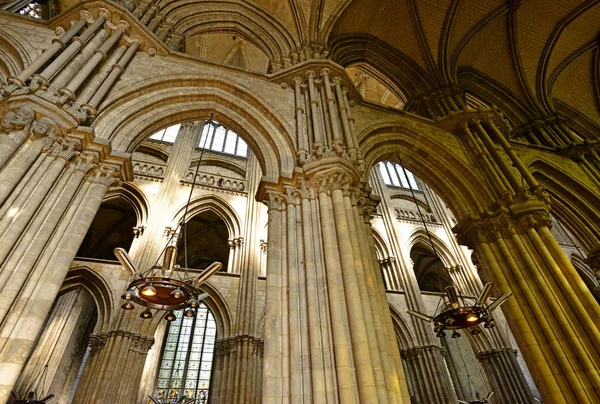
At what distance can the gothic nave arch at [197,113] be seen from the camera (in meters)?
6.00

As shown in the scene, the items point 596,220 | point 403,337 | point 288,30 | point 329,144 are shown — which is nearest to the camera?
point 329,144

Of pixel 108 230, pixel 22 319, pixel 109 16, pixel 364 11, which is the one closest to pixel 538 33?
pixel 364 11

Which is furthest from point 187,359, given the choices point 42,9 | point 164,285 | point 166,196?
point 42,9

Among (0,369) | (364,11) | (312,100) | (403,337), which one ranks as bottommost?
(0,369)

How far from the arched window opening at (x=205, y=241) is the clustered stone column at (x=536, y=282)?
11039 mm

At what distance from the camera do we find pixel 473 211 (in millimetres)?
8297

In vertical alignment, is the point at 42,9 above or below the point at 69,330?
above

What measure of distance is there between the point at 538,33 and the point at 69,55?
14564 mm

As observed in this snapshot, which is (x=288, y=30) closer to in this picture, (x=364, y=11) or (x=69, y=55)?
(x=364, y=11)

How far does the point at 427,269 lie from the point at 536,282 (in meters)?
13.3

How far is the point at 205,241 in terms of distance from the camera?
Answer: 56.4ft

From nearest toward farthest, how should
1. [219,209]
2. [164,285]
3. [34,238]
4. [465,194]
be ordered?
[34,238]
[164,285]
[465,194]
[219,209]

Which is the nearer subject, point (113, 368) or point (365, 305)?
point (365, 305)

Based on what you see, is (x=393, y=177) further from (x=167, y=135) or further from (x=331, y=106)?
(x=331, y=106)
